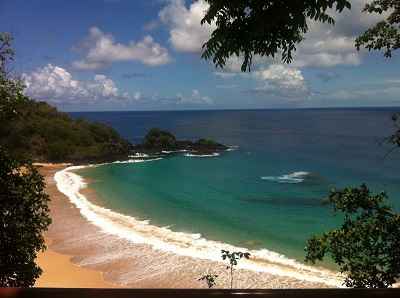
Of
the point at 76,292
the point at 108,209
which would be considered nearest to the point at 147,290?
the point at 76,292

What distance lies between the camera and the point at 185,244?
1003 inches

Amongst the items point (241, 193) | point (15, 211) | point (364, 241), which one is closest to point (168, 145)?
point (241, 193)

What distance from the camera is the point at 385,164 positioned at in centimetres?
5816

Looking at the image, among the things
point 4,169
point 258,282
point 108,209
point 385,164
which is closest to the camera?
point 4,169

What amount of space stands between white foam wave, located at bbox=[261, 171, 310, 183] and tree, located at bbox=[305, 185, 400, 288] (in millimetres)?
40748

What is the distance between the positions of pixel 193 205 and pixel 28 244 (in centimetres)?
2821

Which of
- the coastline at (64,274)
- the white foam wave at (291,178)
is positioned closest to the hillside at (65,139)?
the white foam wave at (291,178)

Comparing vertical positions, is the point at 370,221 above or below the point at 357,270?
above

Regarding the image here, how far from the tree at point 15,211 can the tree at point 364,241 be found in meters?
6.25

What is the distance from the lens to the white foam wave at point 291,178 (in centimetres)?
4906

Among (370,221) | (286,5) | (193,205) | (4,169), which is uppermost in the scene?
(286,5)

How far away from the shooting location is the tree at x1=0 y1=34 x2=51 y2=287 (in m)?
9.39

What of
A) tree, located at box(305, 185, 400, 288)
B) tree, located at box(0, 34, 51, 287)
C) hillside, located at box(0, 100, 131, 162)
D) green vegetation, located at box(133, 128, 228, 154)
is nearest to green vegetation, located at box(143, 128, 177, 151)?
green vegetation, located at box(133, 128, 228, 154)

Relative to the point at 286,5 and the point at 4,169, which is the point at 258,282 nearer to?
the point at 4,169
